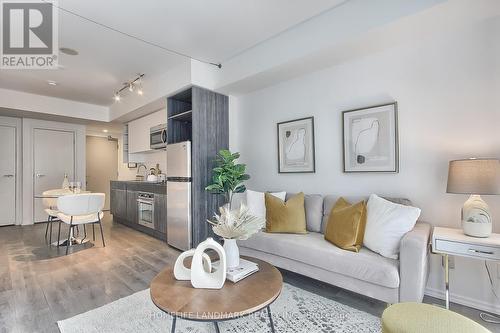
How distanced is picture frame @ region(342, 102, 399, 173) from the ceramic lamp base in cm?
70

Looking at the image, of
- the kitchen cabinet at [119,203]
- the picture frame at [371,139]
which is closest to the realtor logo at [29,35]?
the kitchen cabinet at [119,203]

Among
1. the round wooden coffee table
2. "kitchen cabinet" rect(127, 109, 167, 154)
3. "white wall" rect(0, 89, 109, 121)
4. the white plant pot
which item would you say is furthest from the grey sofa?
"white wall" rect(0, 89, 109, 121)

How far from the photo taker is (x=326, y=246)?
7.30 feet

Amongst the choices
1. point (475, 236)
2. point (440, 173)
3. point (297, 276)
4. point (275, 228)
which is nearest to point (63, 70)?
point (275, 228)

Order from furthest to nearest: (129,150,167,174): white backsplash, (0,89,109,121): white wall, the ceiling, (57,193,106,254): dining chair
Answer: (129,150,167,174): white backsplash < (0,89,109,121): white wall < (57,193,106,254): dining chair < the ceiling

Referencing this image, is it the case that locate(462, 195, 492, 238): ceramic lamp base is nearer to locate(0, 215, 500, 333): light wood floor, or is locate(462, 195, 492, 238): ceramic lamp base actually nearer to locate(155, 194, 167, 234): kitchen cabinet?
locate(0, 215, 500, 333): light wood floor

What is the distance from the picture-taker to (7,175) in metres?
5.26

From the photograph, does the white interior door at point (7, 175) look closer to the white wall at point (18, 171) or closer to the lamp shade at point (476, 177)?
the white wall at point (18, 171)

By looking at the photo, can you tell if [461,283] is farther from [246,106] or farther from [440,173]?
[246,106]

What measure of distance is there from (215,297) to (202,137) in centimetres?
258

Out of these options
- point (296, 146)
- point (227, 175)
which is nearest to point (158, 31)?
point (227, 175)

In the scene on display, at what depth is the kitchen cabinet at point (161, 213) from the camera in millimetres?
4018

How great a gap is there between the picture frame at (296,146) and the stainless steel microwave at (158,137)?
224cm

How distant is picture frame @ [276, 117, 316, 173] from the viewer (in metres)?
3.17
